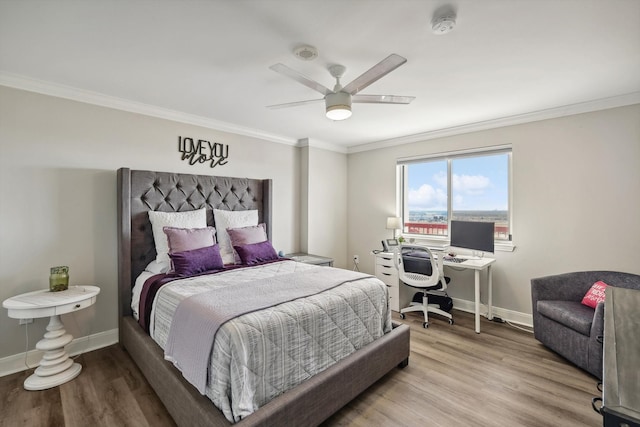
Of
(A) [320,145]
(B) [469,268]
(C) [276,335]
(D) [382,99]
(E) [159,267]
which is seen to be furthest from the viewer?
(A) [320,145]

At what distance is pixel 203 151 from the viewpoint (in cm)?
359

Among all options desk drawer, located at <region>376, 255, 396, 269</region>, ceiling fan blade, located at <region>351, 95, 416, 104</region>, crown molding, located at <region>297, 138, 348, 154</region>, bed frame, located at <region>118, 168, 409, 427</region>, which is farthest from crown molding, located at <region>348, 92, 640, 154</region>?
bed frame, located at <region>118, 168, 409, 427</region>

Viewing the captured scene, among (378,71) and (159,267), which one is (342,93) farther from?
(159,267)

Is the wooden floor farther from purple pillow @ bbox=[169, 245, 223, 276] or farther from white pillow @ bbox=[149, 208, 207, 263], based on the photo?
white pillow @ bbox=[149, 208, 207, 263]

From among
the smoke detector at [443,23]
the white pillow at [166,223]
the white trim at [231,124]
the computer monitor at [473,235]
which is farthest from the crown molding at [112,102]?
the computer monitor at [473,235]

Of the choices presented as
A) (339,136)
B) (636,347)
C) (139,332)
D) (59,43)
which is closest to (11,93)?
(59,43)

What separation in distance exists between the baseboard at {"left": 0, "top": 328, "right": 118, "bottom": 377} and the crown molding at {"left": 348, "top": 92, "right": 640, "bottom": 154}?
435cm

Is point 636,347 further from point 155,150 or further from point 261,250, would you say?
point 155,150

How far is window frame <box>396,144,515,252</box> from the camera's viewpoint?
142 inches

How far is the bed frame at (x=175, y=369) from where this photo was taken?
1589 mm

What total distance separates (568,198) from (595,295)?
109 centimetres

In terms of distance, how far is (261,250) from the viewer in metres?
3.27

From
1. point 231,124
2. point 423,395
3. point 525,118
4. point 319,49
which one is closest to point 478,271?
point 423,395

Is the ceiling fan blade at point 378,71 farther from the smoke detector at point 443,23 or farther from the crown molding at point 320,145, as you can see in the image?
the crown molding at point 320,145
